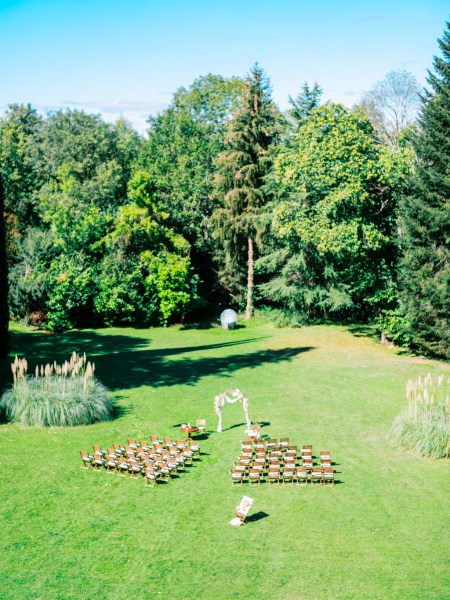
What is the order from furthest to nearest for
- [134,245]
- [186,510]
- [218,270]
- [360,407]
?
[218,270] → [134,245] → [360,407] → [186,510]

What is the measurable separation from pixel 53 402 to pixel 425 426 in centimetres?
1068

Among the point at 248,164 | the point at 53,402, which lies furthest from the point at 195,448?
the point at 248,164

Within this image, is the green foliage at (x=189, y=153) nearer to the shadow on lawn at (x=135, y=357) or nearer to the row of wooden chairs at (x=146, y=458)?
the shadow on lawn at (x=135, y=357)

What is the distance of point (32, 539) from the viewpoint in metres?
12.3

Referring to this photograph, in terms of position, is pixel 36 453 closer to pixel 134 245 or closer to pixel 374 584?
pixel 374 584

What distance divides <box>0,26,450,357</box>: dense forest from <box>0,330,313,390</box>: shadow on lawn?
3.74 meters

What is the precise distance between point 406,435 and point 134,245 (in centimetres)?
2553

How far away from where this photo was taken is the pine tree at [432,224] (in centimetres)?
2675

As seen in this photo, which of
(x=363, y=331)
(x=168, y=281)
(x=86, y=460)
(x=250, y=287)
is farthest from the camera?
(x=250, y=287)

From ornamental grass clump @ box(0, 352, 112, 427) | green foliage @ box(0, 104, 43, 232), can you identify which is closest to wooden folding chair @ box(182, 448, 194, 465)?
ornamental grass clump @ box(0, 352, 112, 427)

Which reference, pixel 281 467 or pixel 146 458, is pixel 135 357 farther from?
pixel 281 467

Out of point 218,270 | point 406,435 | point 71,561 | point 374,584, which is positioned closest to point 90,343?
point 218,270

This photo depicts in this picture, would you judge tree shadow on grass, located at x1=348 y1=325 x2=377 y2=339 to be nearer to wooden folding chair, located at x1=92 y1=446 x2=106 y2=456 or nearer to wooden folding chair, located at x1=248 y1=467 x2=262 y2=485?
wooden folding chair, located at x1=248 y1=467 x2=262 y2=485

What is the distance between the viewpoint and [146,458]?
52.0ft
